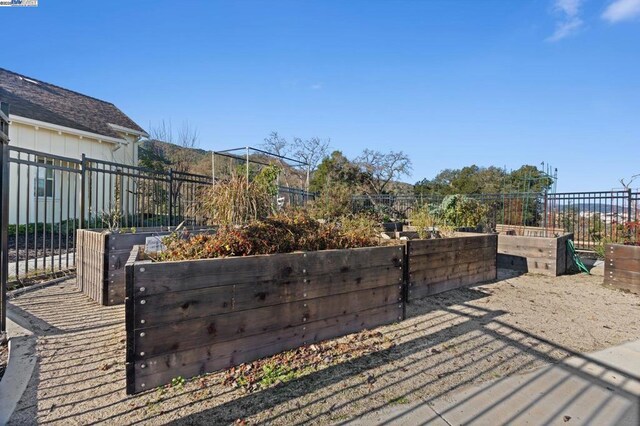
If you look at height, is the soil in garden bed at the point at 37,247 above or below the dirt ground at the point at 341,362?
above

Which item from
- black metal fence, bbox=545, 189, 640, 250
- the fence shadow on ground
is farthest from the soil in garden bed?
black metal fence, bbox=545, 189, 640, 250

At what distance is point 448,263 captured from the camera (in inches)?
178

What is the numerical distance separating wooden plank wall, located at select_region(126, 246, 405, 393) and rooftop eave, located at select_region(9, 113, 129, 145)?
1047 centimetres

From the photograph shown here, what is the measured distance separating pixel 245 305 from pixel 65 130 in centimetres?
1153

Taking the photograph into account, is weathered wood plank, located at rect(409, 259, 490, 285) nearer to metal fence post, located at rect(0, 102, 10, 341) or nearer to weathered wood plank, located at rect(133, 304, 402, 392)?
weathered wood plank, located at rect(133, 304, 402, 392)

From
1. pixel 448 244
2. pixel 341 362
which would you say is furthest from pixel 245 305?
pixel 448 244

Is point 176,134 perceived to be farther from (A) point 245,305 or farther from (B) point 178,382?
(B) point 178,382

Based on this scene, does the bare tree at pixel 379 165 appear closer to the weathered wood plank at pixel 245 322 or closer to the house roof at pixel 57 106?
the house roof at pixel 57 106

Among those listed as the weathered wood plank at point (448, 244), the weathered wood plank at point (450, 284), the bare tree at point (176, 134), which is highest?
the bare tree at point (176, 134)

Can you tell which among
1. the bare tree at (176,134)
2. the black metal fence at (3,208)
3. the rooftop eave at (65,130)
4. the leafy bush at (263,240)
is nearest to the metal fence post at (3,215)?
the black metal fence at (3,208)

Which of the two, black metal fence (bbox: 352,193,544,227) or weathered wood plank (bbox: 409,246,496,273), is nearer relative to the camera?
weathered wood plank (bbox: 409,246,496,273)

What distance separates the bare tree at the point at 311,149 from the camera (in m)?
23.7

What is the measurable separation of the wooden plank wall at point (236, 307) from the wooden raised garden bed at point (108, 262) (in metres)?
1.99

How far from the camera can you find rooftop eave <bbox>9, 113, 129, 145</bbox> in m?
9.27
